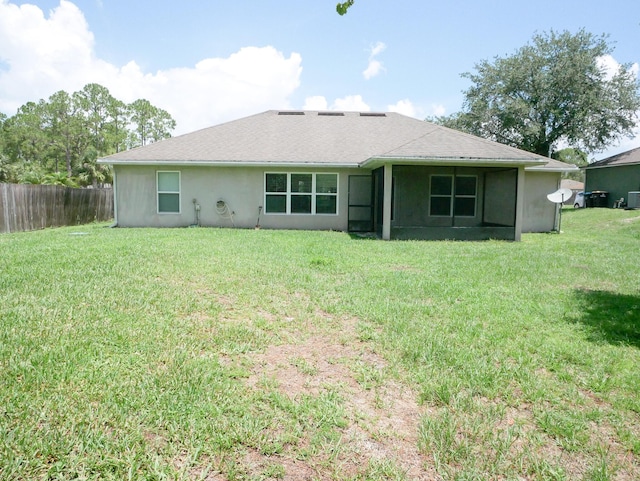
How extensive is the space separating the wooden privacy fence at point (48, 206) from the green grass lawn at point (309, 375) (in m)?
8.74

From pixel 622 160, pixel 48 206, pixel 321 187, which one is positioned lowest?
pixel 48 206

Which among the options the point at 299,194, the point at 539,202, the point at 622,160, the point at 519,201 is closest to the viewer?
the point at 519,201

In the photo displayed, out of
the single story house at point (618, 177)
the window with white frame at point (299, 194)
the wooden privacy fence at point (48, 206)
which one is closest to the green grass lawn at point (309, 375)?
the window with white frame at point (299, 194)

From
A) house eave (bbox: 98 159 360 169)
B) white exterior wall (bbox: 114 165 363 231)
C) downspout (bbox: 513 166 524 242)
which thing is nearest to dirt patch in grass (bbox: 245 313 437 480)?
downspout (bbox: 513 166 524 242)

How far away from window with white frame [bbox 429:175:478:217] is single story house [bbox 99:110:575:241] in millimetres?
38

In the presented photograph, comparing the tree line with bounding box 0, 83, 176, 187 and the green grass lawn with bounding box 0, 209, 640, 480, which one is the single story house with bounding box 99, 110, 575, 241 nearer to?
the green grass lawn with bounding box 0, 209, 640, 480

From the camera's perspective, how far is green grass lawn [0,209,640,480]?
→ 2.41 metres

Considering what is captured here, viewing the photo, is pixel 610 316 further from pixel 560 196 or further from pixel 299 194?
pixel 299 194

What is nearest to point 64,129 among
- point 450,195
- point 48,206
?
point 48,206

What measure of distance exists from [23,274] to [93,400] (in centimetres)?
421

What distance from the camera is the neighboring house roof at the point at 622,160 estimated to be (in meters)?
24.1

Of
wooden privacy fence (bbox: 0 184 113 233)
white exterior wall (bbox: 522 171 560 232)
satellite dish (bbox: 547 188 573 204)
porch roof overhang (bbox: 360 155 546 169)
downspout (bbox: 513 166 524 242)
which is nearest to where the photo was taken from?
porch roof overhang (bbox: 360 155 546 169)

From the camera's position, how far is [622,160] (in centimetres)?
2514

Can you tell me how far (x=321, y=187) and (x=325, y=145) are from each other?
191 centimetres
